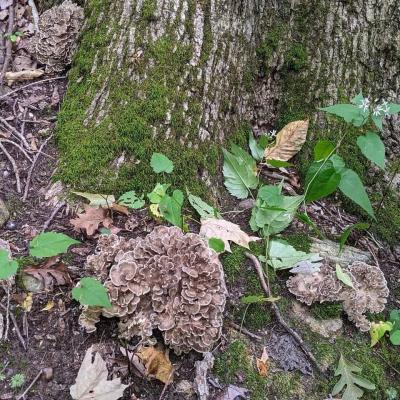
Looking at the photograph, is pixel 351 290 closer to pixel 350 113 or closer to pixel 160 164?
pixel 350 113

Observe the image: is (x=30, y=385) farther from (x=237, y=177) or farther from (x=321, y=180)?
(x=321, y=180)

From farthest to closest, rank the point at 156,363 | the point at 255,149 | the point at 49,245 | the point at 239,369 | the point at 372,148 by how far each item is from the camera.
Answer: the point at 255,149, the point at 372,148, the point at 239,369, the point at 156,363, the point at 49,245

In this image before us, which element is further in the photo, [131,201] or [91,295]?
[131,201]

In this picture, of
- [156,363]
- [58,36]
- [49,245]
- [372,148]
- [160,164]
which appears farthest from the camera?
[58,36]

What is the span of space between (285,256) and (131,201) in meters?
1.18

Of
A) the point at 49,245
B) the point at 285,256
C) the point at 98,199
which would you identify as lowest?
the point at 285,256

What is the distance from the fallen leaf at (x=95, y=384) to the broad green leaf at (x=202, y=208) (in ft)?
4.12

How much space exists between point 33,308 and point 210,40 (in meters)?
2.53

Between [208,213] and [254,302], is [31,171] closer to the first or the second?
[208,213]

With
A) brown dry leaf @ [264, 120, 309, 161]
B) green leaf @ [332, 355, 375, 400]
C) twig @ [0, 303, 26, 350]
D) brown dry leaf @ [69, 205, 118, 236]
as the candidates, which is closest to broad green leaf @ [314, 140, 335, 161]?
brown dry leaf @ [264, 120, 309, 161]

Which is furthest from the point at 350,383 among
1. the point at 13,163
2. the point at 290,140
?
the point at 13,163

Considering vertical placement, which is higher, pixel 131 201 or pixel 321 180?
pixel 321 180

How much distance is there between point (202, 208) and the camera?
3447mm

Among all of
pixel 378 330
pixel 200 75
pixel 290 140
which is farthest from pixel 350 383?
pixel 200 75
